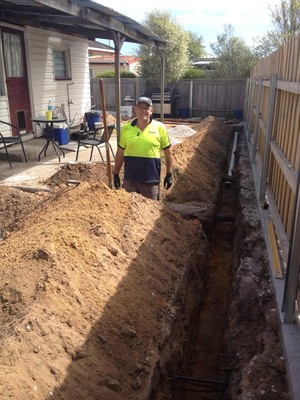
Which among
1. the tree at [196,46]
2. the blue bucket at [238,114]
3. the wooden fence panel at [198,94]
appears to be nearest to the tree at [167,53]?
the wooden fence panel at [198,94]

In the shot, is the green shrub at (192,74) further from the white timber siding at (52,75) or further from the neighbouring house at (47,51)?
the neighbouring house at (47,51)

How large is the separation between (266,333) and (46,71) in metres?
10.6

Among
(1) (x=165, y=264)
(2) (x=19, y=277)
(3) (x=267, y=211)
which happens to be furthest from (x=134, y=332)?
(3) (x=267, y=211)

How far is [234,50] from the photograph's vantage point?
27.9m

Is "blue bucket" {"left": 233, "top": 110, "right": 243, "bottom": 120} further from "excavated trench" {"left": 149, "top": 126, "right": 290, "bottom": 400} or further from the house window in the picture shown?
"excavated trench" {"left": 149, "top": 126, "right": 290, "bottom": 400}

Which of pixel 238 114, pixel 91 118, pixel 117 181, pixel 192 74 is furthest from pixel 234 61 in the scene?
pixel 117 181

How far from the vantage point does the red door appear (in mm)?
9980

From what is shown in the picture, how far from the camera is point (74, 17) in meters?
8.60

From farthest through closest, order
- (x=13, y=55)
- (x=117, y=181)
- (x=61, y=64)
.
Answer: (x=61, y=64), (x=13, y=55), (x=117, y=181)

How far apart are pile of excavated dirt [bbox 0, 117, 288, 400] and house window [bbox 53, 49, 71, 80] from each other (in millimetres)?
8208

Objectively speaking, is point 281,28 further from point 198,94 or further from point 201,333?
point 201,333

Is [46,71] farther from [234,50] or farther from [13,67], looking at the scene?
[234,50]

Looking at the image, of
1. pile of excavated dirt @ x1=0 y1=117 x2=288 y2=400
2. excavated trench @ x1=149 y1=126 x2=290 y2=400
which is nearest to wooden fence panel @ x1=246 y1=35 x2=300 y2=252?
excavated trench @ x1=149 y1=126 x2=290 y2=400

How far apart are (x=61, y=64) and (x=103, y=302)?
36.9 feet
